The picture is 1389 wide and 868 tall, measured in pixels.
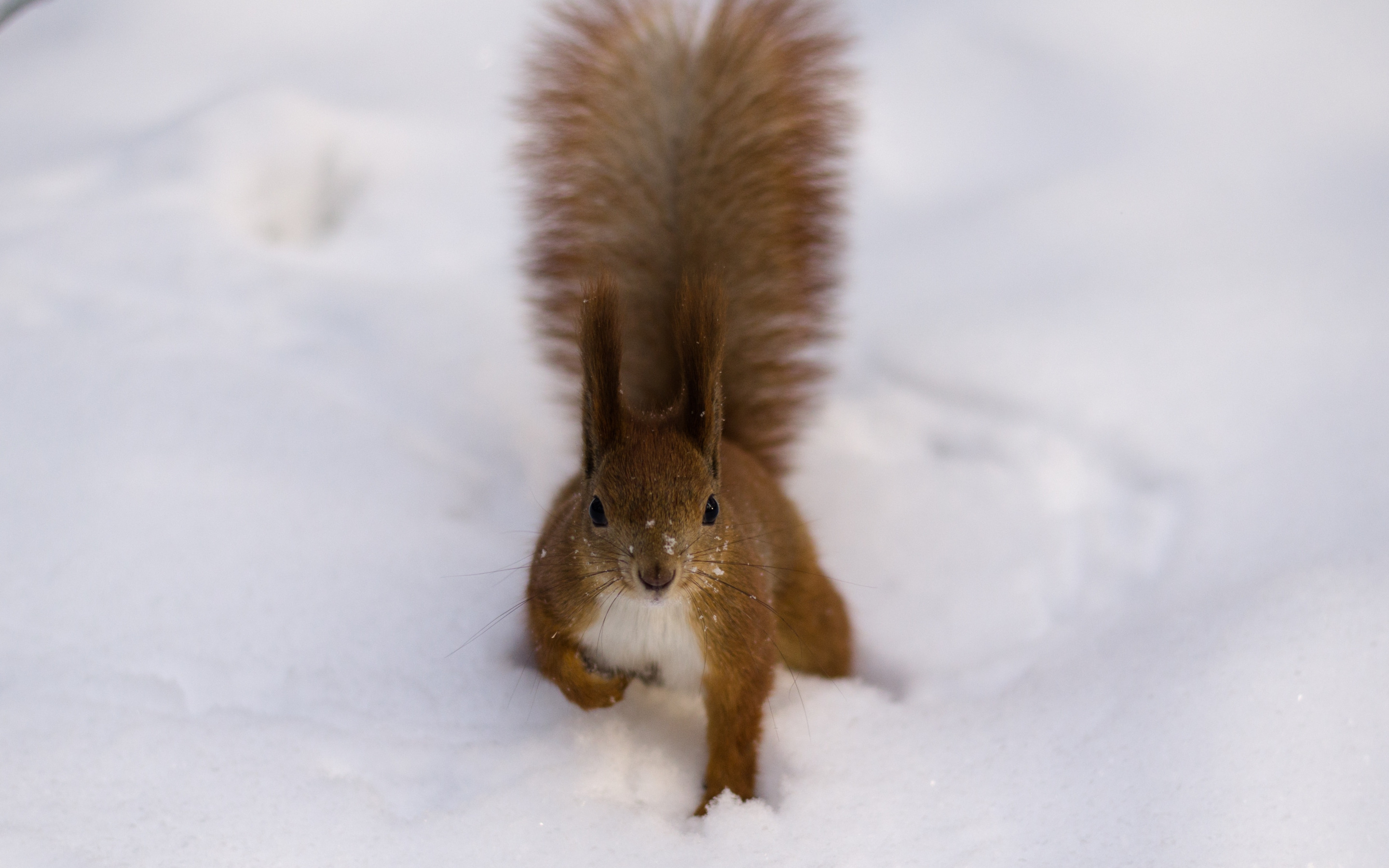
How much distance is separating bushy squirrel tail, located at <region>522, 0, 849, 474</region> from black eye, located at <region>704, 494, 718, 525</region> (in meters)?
0.56

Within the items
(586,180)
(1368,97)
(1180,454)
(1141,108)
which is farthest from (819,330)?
(1368,97)

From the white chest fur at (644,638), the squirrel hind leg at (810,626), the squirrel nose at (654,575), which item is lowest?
the squirrel hind leg at (810,626)

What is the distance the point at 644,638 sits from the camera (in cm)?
186

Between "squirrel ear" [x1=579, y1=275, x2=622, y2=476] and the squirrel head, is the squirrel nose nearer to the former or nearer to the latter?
the squirrel head

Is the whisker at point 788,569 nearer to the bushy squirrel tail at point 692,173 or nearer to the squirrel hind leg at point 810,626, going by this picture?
the squirrel hind leg at point 810,626

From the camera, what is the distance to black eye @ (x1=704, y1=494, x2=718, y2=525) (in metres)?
1.81

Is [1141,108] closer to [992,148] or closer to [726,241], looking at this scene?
[992,148]

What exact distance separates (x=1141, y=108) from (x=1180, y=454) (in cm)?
140

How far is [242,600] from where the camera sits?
2.15 meters

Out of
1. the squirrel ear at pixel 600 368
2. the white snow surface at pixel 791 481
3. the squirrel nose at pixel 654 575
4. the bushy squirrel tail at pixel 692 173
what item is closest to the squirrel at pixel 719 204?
the bushy squirrel tail at pixel 692 173

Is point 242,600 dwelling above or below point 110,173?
below

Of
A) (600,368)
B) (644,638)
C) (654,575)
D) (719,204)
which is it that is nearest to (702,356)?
(600,368)

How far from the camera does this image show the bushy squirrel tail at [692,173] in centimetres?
240

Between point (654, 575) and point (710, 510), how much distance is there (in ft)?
0.67
